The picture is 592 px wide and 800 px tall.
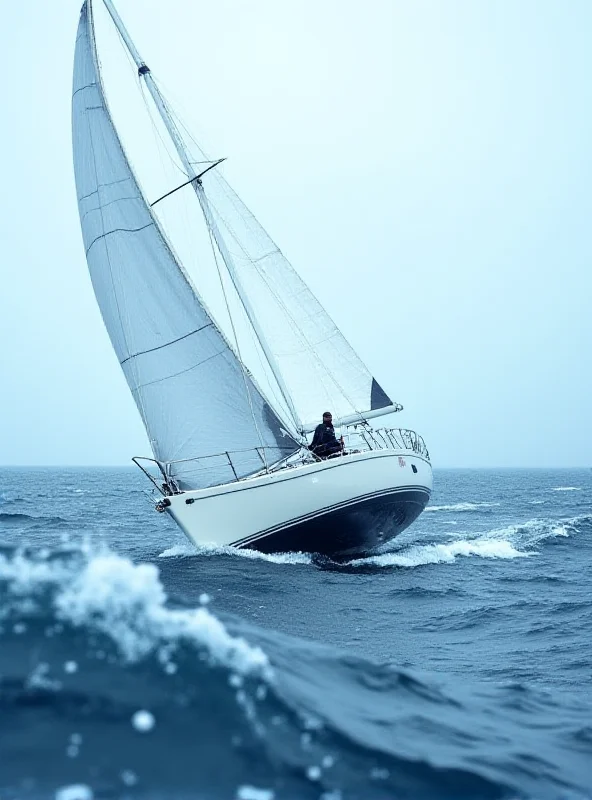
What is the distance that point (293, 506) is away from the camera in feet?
42.1

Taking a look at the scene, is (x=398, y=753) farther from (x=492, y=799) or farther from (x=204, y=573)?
(x=204, y=573)

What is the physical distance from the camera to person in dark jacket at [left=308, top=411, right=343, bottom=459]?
540 inches

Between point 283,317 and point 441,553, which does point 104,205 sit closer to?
point 283,317

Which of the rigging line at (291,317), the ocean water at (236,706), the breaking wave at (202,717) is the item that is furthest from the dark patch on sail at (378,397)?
the breaking wave at (202,717)

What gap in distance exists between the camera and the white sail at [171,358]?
1410 cm

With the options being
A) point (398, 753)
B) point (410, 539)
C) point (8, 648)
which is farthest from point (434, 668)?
point (410, 539)

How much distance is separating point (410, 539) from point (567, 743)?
15.0 meters

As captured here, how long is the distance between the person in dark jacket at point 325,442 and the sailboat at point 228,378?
16cm

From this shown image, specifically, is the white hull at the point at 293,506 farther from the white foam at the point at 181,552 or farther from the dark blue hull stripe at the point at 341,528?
the white foam at the point at 181,552

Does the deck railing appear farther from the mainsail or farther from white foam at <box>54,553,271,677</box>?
white foam at <box>54,553,271,677</box>

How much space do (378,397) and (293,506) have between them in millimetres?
4172

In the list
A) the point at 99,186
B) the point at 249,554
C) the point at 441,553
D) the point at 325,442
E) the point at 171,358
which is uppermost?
the point at 99,186

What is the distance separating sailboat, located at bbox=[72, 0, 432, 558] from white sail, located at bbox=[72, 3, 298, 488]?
0.09 feet

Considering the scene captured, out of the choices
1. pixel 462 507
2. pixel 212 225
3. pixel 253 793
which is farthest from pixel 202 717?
pixel 462 507
